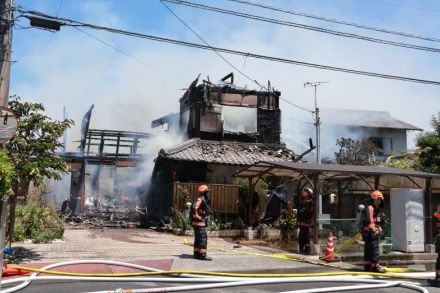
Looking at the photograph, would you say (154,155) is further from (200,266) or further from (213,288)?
(213,288)

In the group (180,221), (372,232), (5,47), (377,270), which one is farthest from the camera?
(180,221)

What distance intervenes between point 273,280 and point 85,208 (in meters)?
18.3

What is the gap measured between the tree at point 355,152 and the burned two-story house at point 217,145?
8094 mm

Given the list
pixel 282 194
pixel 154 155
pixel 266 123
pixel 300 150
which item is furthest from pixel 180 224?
pixel 300 150

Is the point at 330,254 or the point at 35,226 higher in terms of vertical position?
the point at 35,226

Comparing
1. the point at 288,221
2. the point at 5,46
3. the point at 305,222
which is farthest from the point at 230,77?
the point at 5,46

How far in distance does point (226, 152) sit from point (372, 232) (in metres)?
11.9

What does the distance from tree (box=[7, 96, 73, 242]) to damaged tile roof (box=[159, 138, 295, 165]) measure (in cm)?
904

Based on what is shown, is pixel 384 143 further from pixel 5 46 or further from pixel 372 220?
A: pixel 5 46

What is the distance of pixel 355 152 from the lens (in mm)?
29812

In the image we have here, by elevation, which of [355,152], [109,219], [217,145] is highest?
[355,152]

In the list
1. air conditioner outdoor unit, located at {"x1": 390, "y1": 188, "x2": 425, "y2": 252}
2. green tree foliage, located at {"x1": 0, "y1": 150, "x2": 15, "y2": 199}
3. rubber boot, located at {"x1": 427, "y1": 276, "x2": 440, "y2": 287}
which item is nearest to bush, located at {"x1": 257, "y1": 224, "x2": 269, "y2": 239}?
air conditioner outdoor unit, located at {"x1": 390, "y1": 188, "x2": 425, "y2": 252}

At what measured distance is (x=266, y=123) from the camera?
2406 cm

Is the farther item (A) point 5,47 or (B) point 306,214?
(B) point 306,214
